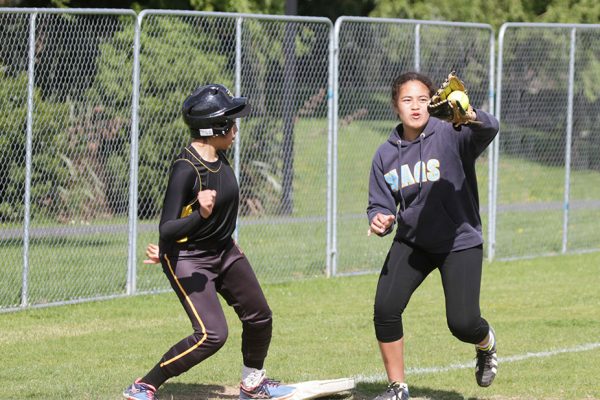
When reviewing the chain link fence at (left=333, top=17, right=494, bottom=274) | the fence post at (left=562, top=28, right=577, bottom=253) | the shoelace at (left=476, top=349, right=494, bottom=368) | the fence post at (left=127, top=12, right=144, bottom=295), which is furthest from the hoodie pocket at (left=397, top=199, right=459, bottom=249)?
the fence post at (left=562, top=28, right=577, bottom=253)

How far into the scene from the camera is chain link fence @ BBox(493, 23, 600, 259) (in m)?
15.0

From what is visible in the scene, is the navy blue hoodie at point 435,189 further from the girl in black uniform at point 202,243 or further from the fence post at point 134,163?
the fence post at point 134,163

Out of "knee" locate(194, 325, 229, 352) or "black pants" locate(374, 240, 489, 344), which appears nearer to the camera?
"knee" locate(194, 325, 229, 352)

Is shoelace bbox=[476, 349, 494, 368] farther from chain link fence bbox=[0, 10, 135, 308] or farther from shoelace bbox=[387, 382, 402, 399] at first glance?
chain link fence bbox=[0, 10, 135, 308]

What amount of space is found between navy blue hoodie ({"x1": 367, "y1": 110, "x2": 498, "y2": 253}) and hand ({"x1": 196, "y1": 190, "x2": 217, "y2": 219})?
1011 millimetres

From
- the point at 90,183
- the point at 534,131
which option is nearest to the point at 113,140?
the point at 90,183

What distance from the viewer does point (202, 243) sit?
6941 mm

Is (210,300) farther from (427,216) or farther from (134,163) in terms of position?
(134,163)

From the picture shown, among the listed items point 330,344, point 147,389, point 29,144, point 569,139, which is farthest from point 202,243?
point 569,139

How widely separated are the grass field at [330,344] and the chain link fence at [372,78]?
1347mm

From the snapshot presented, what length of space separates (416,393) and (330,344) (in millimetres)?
1864

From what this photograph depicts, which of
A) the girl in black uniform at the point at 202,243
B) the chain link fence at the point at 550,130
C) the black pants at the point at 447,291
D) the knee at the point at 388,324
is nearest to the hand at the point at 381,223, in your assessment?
the black pants at the point at 447,291

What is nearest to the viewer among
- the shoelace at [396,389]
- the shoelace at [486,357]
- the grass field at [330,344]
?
the shoelace at [396,389]

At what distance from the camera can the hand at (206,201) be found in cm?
652
